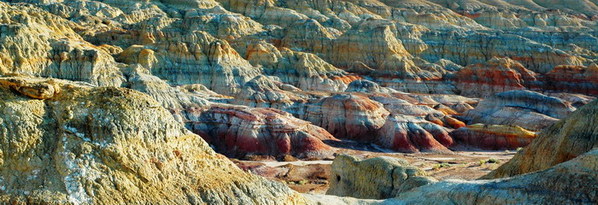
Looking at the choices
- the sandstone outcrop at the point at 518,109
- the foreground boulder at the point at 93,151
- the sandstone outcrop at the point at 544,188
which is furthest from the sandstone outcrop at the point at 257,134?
the foreground boulder at the point at 93,151

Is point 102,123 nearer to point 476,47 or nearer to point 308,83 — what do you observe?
point 308,83

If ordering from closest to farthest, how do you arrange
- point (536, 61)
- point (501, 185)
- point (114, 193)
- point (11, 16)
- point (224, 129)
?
point (114, 193) → point (501, 185) → point (224, 129) → point (11, 16) → point (536, 61)

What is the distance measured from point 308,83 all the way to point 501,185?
59.3 m

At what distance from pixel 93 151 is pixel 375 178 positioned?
11.5 m

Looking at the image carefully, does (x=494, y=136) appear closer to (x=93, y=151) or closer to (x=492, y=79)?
(x=492, y=79)

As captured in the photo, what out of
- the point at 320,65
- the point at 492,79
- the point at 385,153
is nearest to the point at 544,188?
the point at 385,153

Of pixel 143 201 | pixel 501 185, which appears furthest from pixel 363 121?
pixel 143 201

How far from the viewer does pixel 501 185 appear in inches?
551

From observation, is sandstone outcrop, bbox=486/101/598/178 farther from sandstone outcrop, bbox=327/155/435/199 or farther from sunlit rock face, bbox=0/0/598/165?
sunlit rock face, bbox=0/0/598/165

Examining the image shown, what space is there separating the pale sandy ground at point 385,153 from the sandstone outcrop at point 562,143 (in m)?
6.03

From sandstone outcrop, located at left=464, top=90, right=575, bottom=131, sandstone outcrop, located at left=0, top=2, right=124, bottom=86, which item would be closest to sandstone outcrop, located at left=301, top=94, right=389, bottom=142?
sandstone outcrop, located at left=464, top=90, right=575, bottom=131

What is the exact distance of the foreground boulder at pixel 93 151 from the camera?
10.6 m

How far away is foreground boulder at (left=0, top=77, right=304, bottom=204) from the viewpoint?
34.8 feet

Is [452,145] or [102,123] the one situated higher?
[102,123]
